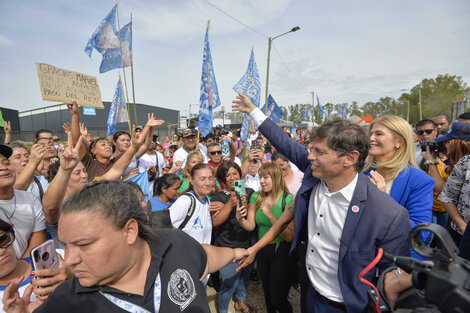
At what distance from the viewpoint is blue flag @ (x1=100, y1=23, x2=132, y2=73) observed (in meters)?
7.91

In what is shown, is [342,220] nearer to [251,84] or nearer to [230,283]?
[230,283]

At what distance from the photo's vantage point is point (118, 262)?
1223 millimetres

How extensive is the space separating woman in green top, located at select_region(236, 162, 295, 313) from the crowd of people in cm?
1

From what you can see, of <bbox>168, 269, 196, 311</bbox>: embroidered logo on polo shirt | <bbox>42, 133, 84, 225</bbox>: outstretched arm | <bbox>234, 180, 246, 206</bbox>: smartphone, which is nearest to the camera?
<bbox>168, 269, 196, 311</bbox>: embroidered logo on polo shirt

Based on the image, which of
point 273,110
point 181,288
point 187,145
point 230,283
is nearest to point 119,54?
point 187,145

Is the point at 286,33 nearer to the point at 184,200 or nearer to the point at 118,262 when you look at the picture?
the point at 184,200

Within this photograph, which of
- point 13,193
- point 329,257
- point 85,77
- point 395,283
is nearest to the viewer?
point 395,283

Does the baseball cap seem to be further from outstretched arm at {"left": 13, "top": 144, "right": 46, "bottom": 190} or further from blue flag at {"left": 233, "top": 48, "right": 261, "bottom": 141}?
blue flag at {"left": 233, "top": 48, "right": 261, "bottom": 141}

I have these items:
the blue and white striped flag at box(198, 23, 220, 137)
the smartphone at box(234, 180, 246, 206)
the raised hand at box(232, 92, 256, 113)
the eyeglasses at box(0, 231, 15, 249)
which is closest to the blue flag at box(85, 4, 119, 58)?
the blue and white striped flag at box(198, 23, 220, 137)

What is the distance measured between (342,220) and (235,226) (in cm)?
172

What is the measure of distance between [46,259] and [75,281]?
38 cm

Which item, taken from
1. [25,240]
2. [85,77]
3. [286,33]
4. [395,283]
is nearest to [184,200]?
[25,240]

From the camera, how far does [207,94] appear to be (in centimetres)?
673

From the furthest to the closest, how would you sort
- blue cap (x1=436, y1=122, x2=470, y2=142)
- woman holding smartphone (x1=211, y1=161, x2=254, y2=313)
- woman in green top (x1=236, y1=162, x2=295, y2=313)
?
woman holding smartphone (x1=211, y1=161, x2=254, y2=313) → woman in green top (x1=236, y1=162, x2=295, y2=313) → blue cap (x1=436, y1=122, x2=470, y2=142)
